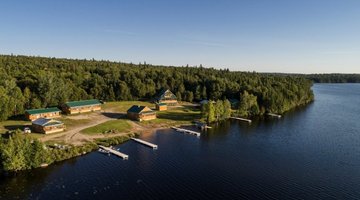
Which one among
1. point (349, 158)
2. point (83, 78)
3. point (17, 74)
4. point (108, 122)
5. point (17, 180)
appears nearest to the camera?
point (17, 180)

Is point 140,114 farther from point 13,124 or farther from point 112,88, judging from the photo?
point 112,88

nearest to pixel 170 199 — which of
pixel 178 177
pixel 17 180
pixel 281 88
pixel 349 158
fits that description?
pixel 178 177

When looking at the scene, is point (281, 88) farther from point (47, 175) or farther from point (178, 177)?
point (47, 175)

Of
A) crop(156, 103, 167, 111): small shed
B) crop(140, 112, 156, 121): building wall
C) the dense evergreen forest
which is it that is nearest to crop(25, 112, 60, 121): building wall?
the dense evergreen forest

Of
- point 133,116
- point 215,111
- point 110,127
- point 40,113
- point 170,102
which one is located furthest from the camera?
point 170,102

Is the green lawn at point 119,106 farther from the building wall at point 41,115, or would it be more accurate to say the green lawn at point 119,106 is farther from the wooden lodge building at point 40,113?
the wooden lodge building at point 40,113

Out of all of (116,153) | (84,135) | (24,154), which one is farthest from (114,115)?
(24,154)

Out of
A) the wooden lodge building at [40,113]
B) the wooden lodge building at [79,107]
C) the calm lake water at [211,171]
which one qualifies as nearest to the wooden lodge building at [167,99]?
the wooden lodge building at [79,107]
